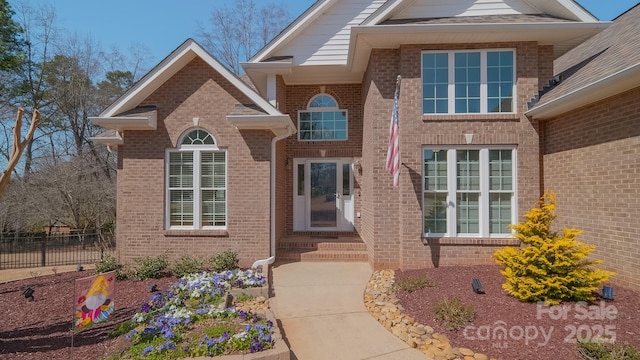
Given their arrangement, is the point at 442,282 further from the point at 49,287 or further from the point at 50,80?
the point at 50,80

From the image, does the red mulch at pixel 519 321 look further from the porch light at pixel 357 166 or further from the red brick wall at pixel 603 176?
the porch light at pixel 357 166

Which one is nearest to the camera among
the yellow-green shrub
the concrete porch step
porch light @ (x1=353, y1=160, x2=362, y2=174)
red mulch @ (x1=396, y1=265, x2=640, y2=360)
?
red mulch @ (x1=396, y1=265, x2=640, y2=360)

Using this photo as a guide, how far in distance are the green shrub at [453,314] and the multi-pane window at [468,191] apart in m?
2.65

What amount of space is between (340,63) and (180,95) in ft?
15.1

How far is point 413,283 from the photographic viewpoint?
6121mm

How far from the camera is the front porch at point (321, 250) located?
8.62 metres

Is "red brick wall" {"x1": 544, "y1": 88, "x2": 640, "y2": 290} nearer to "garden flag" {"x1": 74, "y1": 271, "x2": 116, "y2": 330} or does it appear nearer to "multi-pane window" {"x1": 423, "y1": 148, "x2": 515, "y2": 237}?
"multi-pane window" {"x1": 423, "y1": 148, "x2": 515, "y2": 237}

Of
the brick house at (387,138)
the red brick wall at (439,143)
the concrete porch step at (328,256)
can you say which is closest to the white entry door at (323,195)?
the brick house at (387,138)

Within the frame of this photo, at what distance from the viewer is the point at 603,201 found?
6133 mm

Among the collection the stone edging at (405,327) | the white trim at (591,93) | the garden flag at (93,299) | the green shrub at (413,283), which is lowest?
the stone edging at (405,327)

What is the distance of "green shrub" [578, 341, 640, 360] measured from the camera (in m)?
3.56

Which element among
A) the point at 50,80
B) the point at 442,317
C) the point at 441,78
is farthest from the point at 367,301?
the point at 50,80

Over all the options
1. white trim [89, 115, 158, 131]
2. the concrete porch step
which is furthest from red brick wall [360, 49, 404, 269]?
white trim [89, 115, 158, 131]

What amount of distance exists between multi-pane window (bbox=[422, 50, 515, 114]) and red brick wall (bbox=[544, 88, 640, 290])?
1367mm
